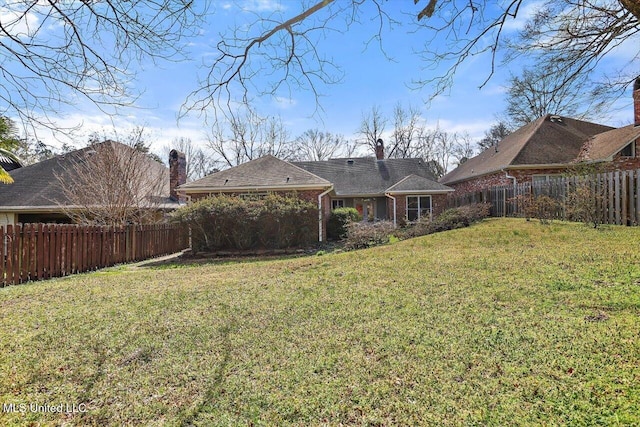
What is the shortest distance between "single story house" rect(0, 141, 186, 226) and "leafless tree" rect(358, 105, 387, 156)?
80.9 ft

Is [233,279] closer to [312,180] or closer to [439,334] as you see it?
[439,334]

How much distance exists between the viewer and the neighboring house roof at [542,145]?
17.4 meters

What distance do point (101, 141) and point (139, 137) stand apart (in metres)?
1.65

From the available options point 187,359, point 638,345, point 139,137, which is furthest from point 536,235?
point 139,137

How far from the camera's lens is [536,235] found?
30.1ft

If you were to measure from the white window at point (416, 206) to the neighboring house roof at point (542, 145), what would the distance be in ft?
11.9

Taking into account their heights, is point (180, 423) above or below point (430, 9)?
below

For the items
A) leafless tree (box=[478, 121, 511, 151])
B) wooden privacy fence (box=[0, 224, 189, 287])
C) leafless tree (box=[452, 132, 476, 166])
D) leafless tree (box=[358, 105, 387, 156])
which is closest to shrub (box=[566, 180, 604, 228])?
wooden privacy fence (box=[0, 224, 189, 287])

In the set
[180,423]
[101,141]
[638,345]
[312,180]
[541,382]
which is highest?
[101,141]

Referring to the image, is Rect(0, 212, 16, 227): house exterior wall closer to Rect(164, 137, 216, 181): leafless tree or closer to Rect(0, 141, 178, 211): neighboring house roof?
Rect(0, 141, 178, 211): neighboring house roof

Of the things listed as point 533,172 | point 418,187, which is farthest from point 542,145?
point 418,187

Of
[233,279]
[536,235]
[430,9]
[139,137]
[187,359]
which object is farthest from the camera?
[139,137]

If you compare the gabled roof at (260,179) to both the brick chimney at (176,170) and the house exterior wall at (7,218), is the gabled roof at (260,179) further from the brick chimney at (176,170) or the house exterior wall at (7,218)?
the house exterior wall at (7,218)

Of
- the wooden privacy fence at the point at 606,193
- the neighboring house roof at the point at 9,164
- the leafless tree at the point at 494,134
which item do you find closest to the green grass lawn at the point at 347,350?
the wooden privacy fence at the point at 606,193
